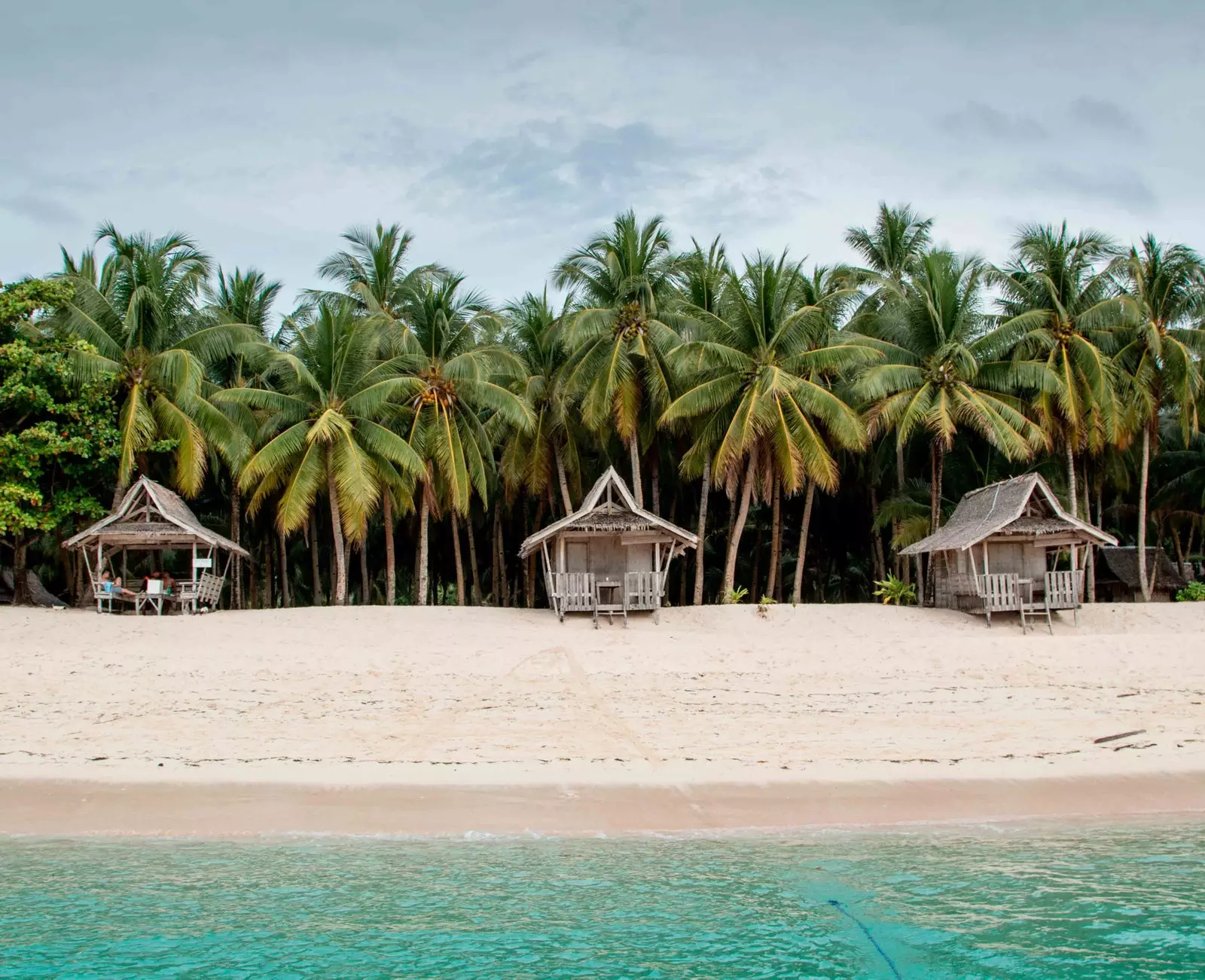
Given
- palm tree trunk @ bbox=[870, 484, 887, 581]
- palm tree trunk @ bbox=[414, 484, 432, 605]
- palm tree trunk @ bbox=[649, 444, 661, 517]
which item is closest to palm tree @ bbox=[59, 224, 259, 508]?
palm tree trunk @ bbox=[414, 484, 432, 605]

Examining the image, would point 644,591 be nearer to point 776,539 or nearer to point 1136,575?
point 776,539

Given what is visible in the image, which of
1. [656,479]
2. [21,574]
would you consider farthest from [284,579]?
[656,479]

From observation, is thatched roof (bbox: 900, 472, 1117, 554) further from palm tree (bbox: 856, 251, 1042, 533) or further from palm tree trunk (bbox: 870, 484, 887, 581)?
palm tree trunk (bbox: 870, 484, 887, 581)

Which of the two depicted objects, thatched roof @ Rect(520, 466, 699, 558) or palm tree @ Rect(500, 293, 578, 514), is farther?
palm tree @ Rect(500, 293, 578, 514)

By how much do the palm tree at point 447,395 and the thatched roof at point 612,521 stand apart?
419 centimetres

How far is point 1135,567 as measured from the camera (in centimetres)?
3231

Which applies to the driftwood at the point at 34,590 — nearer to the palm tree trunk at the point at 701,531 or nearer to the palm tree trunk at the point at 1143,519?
the palm tree trunk at the point at 701,531

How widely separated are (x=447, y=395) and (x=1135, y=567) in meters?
22.8

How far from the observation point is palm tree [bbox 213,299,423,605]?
25.9 meters

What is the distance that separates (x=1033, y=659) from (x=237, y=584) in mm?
24991

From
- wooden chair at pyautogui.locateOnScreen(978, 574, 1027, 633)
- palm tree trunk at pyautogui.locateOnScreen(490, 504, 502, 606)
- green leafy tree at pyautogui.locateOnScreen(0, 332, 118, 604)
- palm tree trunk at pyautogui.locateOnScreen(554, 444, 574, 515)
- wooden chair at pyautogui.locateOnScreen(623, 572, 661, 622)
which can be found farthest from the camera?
palm tree trunk at pyautogui.locateOnScreen(490, 504, 502, 606)

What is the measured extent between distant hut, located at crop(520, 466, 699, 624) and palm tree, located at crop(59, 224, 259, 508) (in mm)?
9531

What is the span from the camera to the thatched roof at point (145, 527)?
24.4 m

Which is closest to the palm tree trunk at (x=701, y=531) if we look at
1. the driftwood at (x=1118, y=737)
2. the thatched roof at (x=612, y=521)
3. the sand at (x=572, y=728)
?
the thatched roof at (x=612, y=521)
